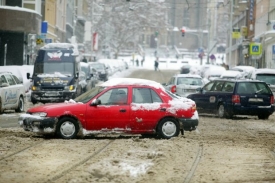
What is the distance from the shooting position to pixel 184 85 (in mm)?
35812

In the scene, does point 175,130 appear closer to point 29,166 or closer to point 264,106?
point 29,166

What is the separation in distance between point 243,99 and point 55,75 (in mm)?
9950

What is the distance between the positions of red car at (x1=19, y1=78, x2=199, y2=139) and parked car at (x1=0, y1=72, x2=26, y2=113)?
9994 mm

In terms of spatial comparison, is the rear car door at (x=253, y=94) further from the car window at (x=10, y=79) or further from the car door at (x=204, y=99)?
the car window at (x=10, y=79)

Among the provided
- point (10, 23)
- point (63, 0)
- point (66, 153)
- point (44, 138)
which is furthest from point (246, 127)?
point (63, 0)

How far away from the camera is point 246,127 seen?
25.7 m

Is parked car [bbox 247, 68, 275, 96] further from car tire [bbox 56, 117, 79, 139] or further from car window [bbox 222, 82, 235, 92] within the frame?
car tire [bbox 56, 117, 79, 139]

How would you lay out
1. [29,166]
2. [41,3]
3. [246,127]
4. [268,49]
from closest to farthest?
[29,166]
[246,127]
[41,3]
[268,49]

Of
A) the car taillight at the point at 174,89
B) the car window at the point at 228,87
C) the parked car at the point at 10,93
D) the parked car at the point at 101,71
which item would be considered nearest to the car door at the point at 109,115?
the parked car at the point at 10,93

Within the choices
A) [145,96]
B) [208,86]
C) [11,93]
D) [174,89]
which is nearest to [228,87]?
[208,86]

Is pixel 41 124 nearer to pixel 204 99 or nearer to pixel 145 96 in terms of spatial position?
pixel 145 96

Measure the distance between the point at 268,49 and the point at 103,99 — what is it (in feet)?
214

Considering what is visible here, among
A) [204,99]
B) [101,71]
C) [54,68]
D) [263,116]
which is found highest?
[54,68]

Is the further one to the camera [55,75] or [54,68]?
[54,68]
